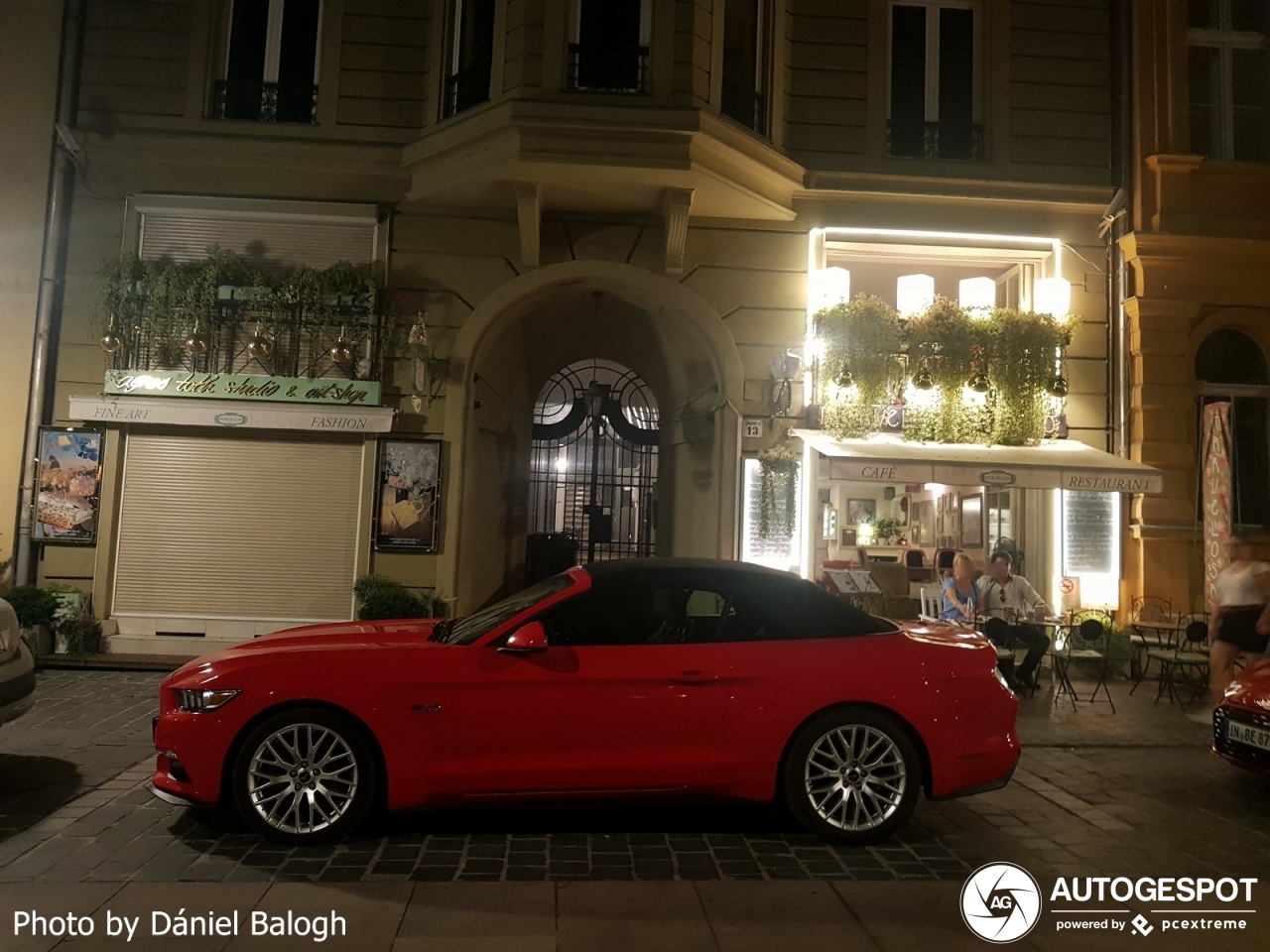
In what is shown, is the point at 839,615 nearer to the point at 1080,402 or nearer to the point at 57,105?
the point at 1080,402

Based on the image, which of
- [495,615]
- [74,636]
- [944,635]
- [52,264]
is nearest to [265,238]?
[52,264]

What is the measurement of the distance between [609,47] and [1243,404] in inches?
365

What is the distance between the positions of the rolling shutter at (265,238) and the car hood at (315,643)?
22.6 feet

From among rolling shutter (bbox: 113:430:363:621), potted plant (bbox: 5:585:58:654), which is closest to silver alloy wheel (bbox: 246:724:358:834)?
rolling shutter (bbox: 113:430:363:621)

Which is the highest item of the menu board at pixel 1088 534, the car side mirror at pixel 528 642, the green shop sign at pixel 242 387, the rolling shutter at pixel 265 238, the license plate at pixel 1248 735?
the rolling shutter at pixel 265 238

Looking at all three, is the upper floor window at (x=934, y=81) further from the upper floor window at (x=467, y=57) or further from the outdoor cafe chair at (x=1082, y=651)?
the outdoor cafe chair at (x=1082, y=651)

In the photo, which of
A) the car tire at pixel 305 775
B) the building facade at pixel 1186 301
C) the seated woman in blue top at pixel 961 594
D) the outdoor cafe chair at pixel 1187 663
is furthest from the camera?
the building facade at pixel 1186 301

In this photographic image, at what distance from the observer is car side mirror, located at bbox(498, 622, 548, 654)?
464 cm

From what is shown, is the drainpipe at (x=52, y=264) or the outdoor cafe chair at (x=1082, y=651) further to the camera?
the drainpipe at (x=52, y=264)

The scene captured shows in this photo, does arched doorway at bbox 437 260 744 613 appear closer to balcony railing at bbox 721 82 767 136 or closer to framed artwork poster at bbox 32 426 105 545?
balcony railing at bbox 721 82 767 136

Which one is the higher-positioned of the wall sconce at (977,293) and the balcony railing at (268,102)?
Answer: the balcony railing at (268,102)

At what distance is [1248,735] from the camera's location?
5789mm

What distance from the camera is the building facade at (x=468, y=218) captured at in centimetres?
1062

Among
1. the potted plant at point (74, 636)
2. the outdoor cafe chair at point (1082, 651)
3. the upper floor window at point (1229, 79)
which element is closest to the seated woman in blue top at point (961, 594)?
the outdoor cafe chair at point (1082, 651)
